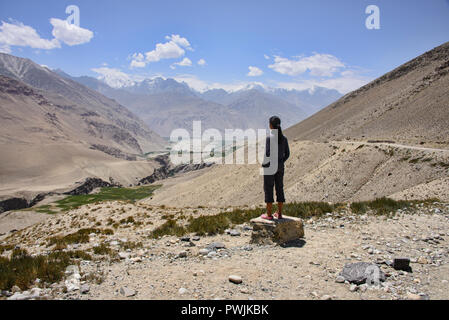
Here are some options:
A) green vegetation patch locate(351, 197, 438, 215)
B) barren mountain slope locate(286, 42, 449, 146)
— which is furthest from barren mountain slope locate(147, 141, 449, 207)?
barren mountain slope locate(286, 42, 449, 146)

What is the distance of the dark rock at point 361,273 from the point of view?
6684mm

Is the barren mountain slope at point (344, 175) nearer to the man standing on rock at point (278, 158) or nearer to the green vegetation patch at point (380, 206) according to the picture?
the green vegetation patch at point (380, 206)

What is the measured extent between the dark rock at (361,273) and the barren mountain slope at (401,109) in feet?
134

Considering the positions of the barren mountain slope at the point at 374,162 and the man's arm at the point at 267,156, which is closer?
the man's arm at the point at 267,156

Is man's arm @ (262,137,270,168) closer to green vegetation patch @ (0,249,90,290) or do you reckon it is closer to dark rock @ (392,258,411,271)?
dark rock @ (392,258,411,271)

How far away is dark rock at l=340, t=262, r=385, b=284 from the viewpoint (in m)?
6.68

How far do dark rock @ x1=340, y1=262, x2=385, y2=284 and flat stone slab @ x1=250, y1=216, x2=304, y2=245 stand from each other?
2611 mm

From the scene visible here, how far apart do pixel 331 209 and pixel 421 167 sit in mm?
20057

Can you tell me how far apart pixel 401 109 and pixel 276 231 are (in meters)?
72.7

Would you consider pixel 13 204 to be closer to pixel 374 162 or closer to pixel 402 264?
pixel 374 162

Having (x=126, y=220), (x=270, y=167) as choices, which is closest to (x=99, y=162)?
(x=126, y=220)

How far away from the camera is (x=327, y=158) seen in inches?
1608

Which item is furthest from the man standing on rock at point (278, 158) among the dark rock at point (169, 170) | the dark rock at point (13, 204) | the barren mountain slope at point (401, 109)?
the dark rock at point (169, 170)

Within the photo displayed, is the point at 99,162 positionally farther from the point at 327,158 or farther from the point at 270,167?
the point at 270,167
